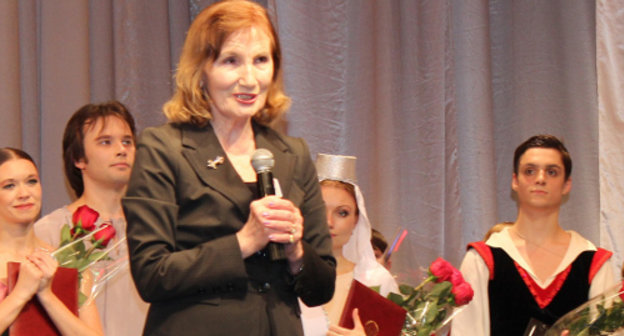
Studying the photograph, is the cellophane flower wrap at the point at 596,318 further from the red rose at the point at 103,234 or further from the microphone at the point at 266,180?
the red rose at the point at 103,234

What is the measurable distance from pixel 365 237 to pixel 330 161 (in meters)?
0.34

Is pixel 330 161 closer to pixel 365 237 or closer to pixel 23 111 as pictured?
pixel 365 237

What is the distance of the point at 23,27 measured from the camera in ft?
13.2

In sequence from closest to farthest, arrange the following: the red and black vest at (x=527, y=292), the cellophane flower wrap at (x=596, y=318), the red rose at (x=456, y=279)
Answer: the cellophane flower wrap at (x=596, y=318) → the red rose at (x=456, y=279) → the red and black vest at (x=527, y=292)

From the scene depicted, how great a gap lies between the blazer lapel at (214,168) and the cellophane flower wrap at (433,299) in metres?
1.08

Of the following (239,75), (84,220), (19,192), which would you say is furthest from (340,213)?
(239,75)

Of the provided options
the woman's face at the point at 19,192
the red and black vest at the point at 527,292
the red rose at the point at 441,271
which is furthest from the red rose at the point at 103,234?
the red and black vest at the point at 527,292

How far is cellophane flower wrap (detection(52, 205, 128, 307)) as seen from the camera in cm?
268

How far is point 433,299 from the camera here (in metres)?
2.62

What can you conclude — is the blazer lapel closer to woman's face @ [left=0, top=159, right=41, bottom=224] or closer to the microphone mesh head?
the microphone mesh head

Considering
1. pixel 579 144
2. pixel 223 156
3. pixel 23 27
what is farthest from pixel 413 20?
pixel 223 156

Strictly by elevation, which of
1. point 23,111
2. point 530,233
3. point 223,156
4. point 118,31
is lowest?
point 530,233

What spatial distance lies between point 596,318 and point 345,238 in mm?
1379

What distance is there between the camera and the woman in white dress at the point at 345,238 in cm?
312
